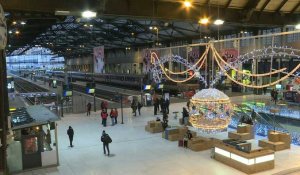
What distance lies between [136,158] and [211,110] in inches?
155

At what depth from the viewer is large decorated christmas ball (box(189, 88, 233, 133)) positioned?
536 inches

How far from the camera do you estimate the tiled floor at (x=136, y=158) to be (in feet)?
41.7

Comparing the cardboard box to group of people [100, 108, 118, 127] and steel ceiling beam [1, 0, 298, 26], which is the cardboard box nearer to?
steel ceiling beam [1, 0, 298, 26]

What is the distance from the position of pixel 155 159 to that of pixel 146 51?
676 inches

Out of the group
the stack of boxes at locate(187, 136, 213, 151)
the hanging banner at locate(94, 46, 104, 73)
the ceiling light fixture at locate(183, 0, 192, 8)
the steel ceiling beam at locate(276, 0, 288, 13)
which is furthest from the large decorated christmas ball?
the hanging banner at locate(94, 46, 104, 73)

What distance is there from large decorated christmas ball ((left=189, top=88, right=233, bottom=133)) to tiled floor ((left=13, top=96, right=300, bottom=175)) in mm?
1533

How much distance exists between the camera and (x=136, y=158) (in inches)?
564

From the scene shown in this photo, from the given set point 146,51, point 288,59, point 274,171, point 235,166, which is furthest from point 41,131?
point 288,59

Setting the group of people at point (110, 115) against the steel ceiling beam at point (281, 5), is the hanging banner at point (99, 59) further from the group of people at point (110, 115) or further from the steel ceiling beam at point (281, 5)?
the steel ceiling beam at point (281, 5)

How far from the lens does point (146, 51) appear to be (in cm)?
3000

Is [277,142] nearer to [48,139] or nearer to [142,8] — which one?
[142,8]

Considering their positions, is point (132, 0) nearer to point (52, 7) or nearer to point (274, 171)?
point (52, 7)

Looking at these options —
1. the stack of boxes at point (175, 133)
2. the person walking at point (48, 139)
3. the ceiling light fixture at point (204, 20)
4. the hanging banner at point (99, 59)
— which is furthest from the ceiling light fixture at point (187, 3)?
the hanging banner at point (99, 59)

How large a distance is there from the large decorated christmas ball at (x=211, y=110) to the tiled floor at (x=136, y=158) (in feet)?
5.03
